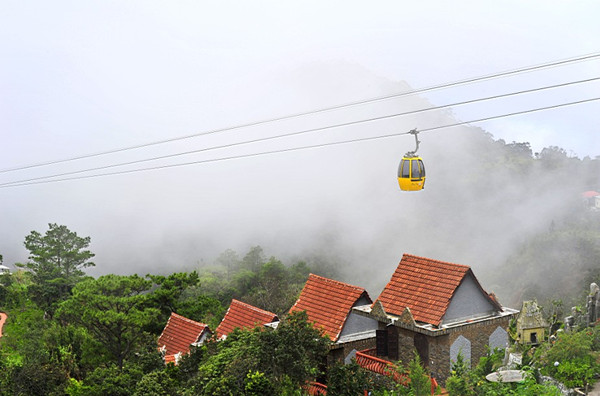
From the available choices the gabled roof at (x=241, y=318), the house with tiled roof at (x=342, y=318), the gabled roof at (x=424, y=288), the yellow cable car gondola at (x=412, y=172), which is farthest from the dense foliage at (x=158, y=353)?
the yellow cable car gondola at (x=412, y=172)

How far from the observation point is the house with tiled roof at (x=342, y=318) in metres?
19.0

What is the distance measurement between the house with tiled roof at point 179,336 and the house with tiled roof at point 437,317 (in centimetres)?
709

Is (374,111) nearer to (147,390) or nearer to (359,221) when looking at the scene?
(359,221)

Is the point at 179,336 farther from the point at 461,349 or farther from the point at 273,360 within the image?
the point at 461,349

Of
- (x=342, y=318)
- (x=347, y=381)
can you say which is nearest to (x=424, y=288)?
(x=342, y=318)

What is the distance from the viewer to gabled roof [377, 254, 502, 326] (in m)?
18.2

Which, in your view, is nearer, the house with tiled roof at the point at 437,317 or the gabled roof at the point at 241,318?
the house with tiled roof at the point at 437,317

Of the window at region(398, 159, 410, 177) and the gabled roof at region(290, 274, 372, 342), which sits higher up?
the window at region(398, 159, 410, 177)

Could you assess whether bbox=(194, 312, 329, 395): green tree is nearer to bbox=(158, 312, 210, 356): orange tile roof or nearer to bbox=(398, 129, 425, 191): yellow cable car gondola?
bbox=(398, 129, 425, 191): yellow cable car gondola

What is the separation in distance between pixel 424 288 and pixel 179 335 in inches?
389

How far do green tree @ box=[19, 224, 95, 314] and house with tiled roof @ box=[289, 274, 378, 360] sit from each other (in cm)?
2302

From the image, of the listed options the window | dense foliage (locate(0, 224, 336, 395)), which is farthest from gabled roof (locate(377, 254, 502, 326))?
dense foliage (locate(0, 224, 336, 395))

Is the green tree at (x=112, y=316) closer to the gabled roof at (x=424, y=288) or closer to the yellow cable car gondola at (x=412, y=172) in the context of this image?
the gabled roof at (x=424, y=288)

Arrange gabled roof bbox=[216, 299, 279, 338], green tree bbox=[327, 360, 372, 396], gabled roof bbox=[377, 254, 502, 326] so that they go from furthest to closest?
1. gabled roof bbox=[216, 299, 279, 338]
2. gabled roof bbox=[377, 254, 502, 326]
3. green tree bbox=[327, 360, 372, 396]
